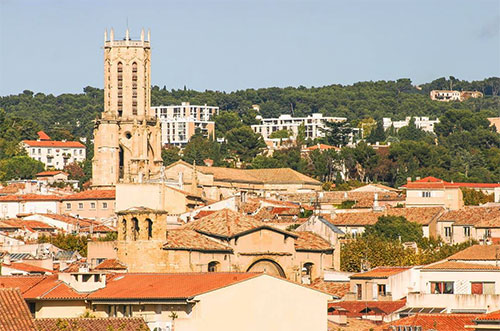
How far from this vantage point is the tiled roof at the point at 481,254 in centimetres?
6900

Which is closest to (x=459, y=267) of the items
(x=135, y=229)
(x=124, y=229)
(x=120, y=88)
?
(x=135, y=229)

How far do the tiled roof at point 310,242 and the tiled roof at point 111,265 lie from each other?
7504 millimetres

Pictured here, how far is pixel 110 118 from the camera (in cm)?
14125

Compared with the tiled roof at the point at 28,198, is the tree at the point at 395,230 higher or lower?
lower

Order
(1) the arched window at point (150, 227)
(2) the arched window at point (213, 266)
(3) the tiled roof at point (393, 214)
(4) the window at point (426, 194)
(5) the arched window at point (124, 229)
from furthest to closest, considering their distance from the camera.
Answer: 1. (4) the window at point (426, 194)
2. (3) the tiled roof at point (393, 214)
3. (2) the arched window at point (213, 266)
4. (5) the arched window at point (124, 229)
5. (1) the arched window at point (150, 227)

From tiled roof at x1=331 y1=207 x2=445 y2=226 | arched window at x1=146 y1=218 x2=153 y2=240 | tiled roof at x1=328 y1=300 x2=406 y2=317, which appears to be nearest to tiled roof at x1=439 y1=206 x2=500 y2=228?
tiled roof at x1=331 y1=207 x2=445 y2=226

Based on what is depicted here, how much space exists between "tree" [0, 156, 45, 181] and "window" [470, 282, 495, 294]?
11427cm

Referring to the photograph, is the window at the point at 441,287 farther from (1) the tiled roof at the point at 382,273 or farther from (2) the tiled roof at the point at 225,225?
(2) the tiled roof at the point at 225,225

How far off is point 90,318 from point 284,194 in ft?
318

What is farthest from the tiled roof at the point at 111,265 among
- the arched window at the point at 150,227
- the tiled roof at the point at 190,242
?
the tiled roof at the point at 190,242

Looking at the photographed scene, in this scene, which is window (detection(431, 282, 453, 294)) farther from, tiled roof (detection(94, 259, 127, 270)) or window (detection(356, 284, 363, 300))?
tiled roof (detection(94, 259, 127, 270))

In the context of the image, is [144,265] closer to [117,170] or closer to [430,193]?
[430,193]

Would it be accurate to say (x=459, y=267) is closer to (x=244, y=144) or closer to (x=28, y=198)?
(x=28, y=198)

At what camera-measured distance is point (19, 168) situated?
180000 millimetres
